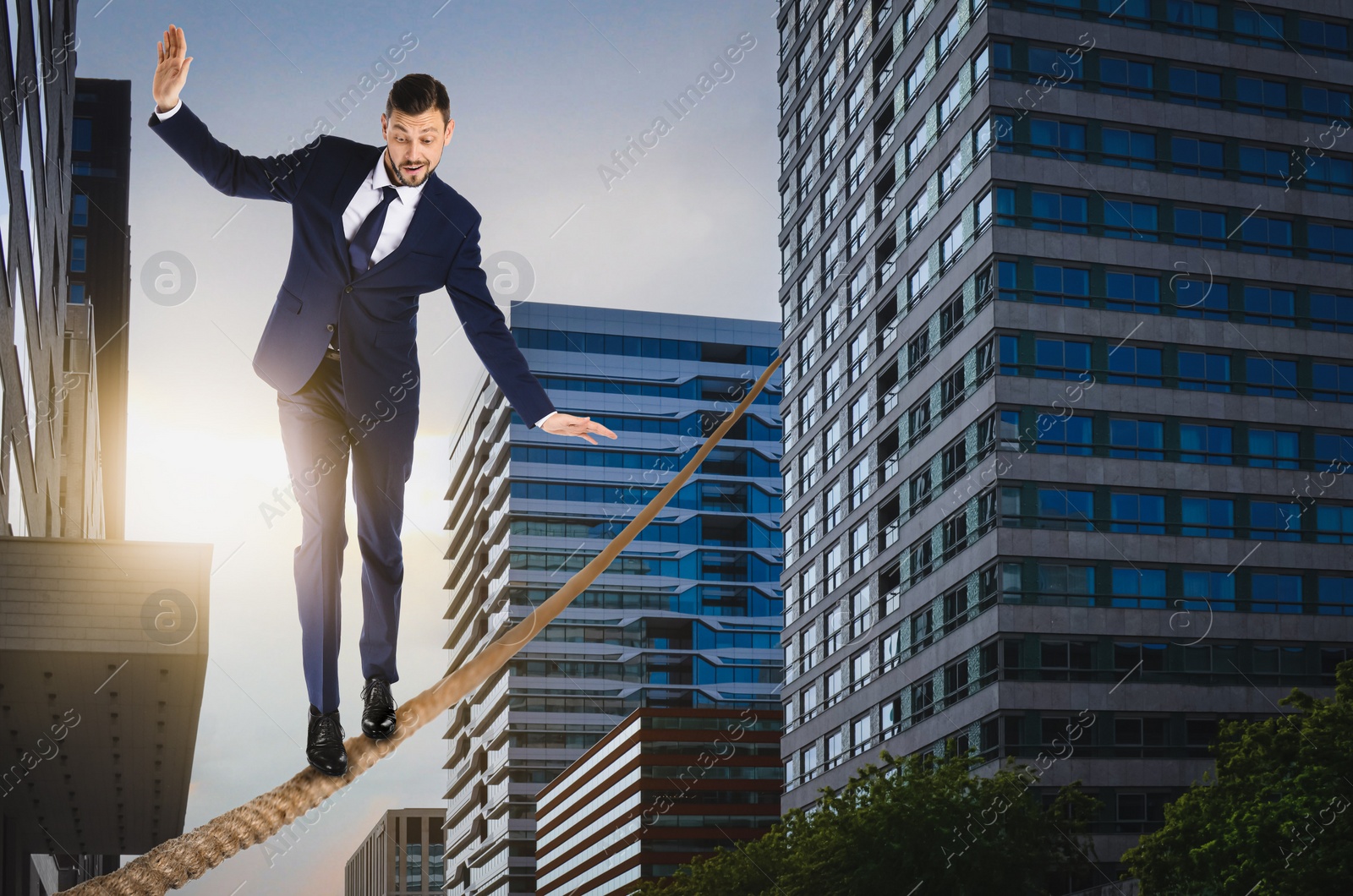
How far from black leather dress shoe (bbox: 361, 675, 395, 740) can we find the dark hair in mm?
2206

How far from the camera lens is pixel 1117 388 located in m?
81.5

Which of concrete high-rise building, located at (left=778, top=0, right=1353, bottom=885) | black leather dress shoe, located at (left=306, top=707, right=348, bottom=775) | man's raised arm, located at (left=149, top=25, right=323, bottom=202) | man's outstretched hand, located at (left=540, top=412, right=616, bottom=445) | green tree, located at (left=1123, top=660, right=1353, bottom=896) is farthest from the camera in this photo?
concrete high-rise building, located at (left=778, top=0, right=1353, bottom=885)

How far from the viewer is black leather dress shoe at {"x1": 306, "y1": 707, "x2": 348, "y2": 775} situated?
18.4 feet

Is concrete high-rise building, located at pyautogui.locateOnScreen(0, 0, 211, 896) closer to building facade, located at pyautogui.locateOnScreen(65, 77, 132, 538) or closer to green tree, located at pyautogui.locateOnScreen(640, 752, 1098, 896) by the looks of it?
green tree, located at pyautogui.locateOnScreen(640, 752, 1098, 896)

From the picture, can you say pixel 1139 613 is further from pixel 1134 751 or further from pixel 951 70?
pixel 951 70

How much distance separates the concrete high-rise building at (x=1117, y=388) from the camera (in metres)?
78.1

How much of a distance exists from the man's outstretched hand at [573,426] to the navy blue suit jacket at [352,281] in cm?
7

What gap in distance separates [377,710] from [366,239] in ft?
5.94

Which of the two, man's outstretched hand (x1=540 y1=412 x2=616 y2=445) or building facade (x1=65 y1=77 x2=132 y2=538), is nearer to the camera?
man's outstretched hand (x1=540 y1=412 x2=616 y2=445)

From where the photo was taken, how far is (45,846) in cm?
3466

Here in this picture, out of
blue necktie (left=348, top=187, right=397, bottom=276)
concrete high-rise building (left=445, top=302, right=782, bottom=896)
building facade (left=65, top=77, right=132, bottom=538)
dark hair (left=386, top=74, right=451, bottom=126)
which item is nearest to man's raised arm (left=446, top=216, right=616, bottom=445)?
blue necktie (left=348, top=187, right=397, bottom=276)

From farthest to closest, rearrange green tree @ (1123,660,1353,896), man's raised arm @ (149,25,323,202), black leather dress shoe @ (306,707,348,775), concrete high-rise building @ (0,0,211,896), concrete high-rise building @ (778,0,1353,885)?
concrete high-rise building @ (778,0,1353,885)
green tree @ (1123,660,1353,896)
concrete high-rise building @ (0,0,211,896)
man's raised arm @ (149,25,323,202)
black leather dress shoe @ (306,707,348,775)

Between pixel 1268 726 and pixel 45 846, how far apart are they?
109 ft

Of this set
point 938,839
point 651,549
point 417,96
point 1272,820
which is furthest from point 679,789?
point 417,96
